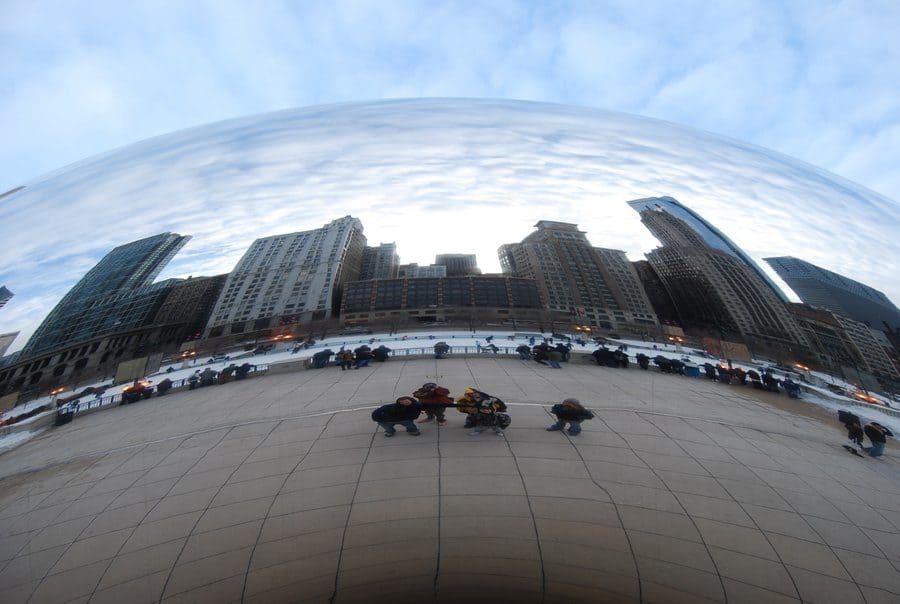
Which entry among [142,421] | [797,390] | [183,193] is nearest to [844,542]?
[797,390]

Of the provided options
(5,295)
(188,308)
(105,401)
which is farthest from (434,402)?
(5,295)

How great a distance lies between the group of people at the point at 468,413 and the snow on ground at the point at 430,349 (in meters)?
0.55

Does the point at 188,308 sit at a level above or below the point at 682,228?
below

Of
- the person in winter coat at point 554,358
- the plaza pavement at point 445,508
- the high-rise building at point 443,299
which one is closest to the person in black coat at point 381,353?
the high-rise building at point 443,299

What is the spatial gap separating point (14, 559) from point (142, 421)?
787 mm

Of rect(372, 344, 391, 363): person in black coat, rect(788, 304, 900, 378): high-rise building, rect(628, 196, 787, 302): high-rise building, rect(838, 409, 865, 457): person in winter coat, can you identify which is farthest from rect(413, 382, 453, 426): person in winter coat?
rect(788, 304, 900, 378): high-rise building

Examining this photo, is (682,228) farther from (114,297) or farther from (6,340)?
(6,340)

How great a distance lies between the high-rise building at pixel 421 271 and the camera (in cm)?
254

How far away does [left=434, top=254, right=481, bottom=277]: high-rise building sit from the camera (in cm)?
250

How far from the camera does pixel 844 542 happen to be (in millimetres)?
1392

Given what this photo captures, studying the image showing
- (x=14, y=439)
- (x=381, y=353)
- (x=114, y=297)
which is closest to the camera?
(x=14, y=439)

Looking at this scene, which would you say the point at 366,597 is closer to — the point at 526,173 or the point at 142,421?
the point at 142,421

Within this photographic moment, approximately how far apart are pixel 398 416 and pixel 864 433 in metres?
2.77

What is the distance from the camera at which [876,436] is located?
1.93m
